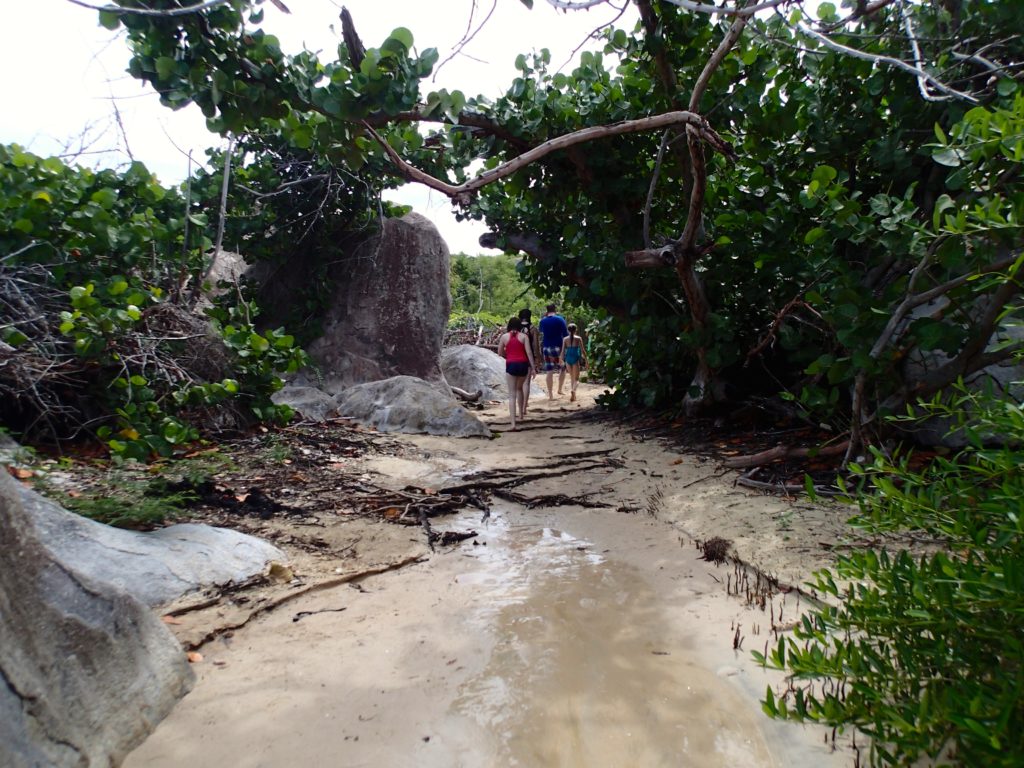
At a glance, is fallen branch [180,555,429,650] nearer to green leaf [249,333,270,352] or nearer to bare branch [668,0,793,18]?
bare branch [668,0,793,18]

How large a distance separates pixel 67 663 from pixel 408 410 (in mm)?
6062

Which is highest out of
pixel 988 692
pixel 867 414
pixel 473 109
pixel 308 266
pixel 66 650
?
pixel 473 109

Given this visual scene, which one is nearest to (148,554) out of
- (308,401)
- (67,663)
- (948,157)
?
(67,663)

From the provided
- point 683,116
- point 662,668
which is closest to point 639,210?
point 683,116

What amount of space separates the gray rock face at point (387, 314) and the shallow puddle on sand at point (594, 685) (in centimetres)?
755

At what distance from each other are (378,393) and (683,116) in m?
5.53

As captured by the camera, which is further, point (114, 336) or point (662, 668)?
point (114, 336)

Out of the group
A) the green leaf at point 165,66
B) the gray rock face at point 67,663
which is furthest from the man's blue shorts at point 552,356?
the gray rock face at point 67,663

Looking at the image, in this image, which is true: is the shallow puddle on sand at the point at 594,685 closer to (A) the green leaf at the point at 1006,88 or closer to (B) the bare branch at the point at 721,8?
(B) the bare branch at the point at 721,8

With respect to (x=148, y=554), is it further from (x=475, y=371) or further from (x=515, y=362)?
(x=475, y=371)

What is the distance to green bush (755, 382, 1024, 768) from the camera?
128 cm

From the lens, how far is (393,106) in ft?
11.5

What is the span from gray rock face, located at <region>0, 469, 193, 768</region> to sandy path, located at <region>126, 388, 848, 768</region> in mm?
121

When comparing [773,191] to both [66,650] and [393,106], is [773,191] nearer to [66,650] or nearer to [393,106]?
[393,106]
